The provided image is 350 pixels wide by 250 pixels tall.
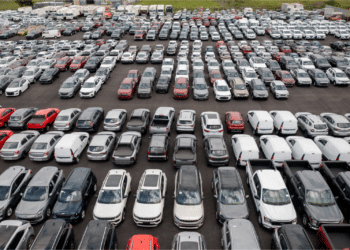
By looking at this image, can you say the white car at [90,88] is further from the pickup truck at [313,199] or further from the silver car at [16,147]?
A: the pickup truck at [313,199]

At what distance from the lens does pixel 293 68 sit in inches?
1148

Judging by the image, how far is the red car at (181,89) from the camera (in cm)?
2373

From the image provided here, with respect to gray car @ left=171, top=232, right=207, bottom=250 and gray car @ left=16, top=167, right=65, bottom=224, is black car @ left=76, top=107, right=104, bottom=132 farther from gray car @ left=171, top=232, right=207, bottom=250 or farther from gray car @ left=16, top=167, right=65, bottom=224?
gray car @ left=171, top=232, right=207, bottom=250

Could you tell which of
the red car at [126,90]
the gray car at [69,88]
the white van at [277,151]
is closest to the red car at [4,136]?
the gray car at [69,88]

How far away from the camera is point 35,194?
39.0ft

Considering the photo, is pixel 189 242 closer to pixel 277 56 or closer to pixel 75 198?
pixel 75 198

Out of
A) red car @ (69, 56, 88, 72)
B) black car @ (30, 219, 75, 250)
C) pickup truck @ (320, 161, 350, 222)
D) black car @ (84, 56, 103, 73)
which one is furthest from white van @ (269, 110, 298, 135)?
red car @ (69, 56, 88, 72)

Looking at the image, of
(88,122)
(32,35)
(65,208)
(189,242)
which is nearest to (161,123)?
(88,122)

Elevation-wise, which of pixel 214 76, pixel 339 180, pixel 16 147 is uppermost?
pixel 214 76

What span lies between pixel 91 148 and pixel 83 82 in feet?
45.9

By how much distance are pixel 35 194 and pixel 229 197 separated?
30.9ft

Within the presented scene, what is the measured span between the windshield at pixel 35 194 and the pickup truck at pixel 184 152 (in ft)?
23.2

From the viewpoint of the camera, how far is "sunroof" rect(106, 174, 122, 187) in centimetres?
1208

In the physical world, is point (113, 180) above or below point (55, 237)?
below
